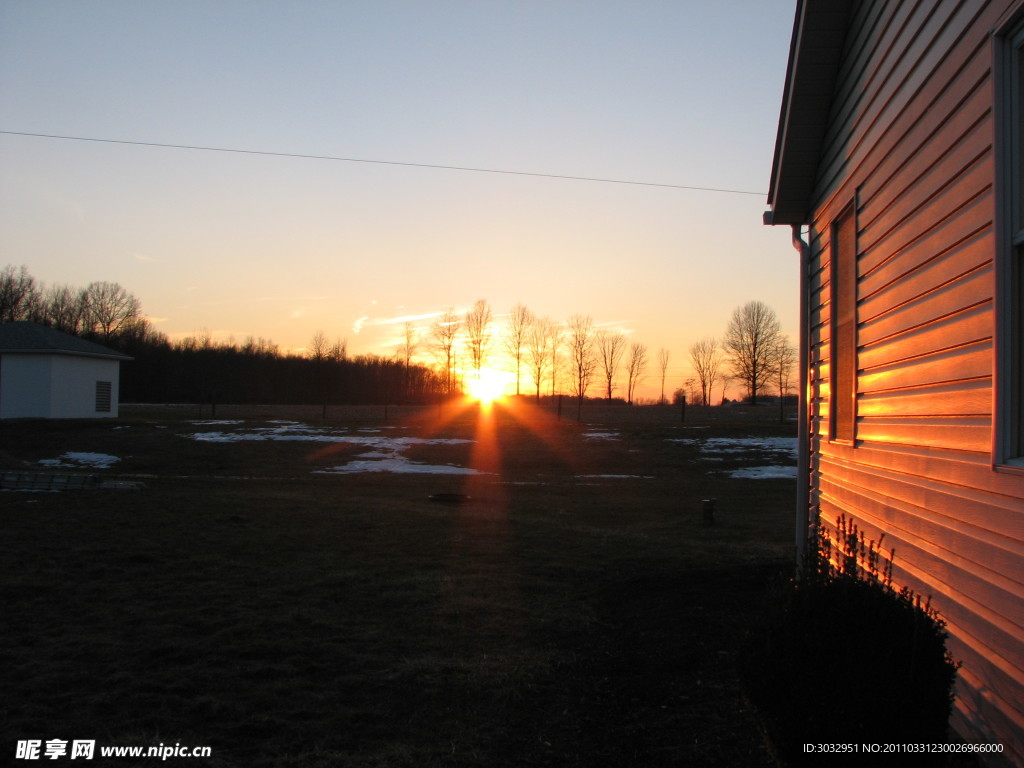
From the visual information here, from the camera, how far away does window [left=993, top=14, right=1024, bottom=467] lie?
3.02 meters

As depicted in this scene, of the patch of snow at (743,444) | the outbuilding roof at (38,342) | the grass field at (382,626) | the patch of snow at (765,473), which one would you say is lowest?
the patch of snow at (765,473)

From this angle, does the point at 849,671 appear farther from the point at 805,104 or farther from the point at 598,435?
the point at 598,435

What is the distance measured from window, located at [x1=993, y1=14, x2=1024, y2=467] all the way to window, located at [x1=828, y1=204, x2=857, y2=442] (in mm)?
2637

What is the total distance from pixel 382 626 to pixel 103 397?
3608 centimetres

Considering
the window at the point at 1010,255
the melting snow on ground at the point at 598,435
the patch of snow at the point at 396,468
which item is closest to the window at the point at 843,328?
the window at the point at 1010,255

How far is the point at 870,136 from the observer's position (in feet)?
17.3

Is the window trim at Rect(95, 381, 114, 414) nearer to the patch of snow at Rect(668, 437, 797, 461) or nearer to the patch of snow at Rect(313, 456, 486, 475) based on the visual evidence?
the patch of snow at Rect(313, 456, 486, 475)

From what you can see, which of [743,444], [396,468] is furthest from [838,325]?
[743,444]

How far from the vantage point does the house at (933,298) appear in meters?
3.09

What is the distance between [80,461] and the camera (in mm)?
25953

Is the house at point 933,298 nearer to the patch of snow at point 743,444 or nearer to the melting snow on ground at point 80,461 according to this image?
the melting snow on ground at point 80,461

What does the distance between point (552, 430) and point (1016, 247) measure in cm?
3463

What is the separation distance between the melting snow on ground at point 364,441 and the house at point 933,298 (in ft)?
66.4

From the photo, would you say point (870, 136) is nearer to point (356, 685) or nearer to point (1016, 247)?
point (1016, 247)
